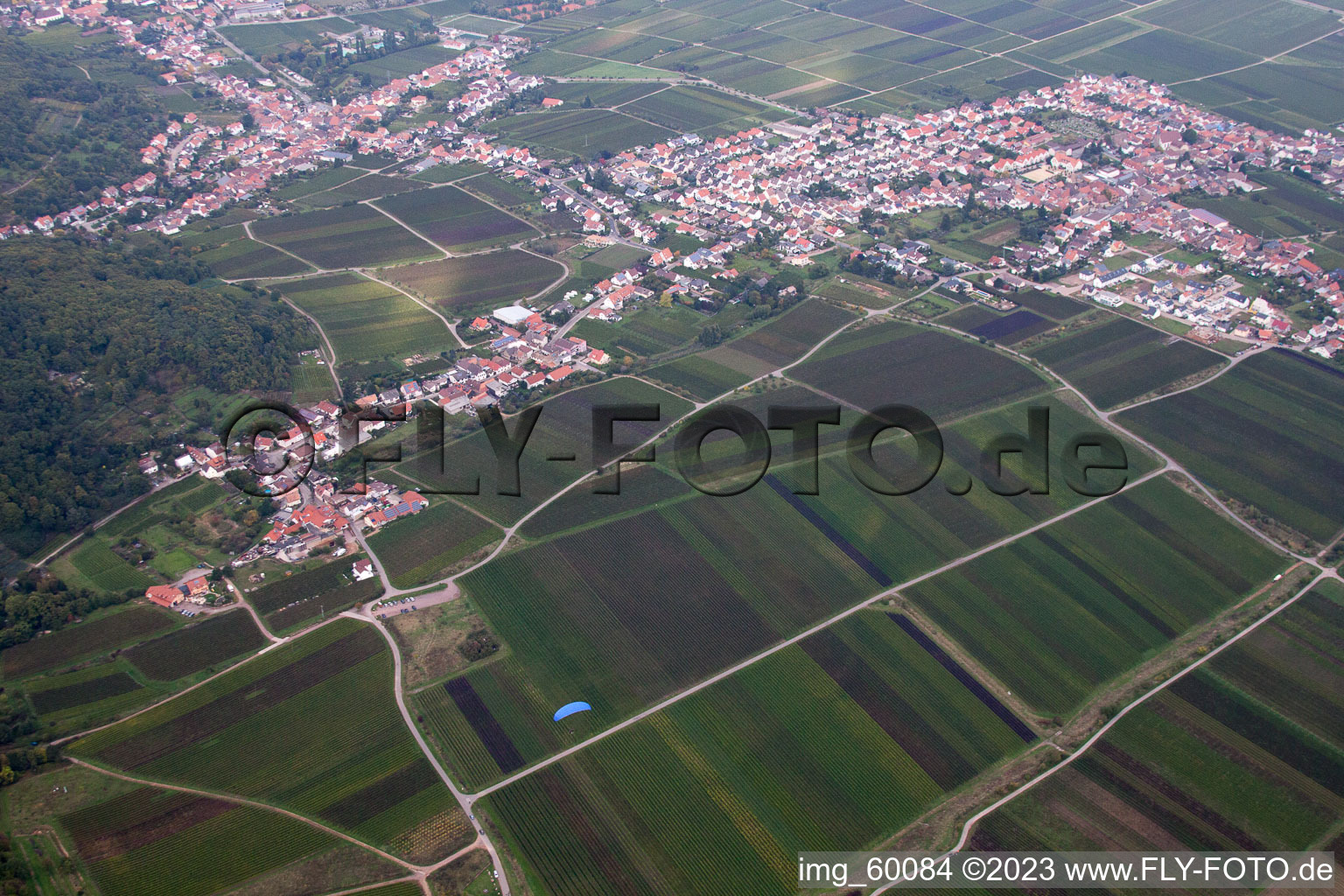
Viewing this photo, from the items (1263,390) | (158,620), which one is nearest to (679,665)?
(158,620)

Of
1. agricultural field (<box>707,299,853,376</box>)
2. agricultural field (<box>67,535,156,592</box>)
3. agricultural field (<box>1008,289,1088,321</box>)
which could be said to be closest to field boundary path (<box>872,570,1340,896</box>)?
agricultural field (<box>1008,289,1088,321</box>)

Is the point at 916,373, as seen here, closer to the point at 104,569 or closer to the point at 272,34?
the point at 104,569

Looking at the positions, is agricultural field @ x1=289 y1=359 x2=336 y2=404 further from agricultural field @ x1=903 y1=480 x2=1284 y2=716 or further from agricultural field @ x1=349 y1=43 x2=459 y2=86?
agricultural field @ x1=349 y1=43 x2=459 y2=86

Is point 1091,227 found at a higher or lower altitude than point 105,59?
lower

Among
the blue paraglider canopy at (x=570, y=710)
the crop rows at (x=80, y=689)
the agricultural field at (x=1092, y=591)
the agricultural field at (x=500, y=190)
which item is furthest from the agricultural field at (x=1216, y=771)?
the agricultural field at (x=500, y=190)

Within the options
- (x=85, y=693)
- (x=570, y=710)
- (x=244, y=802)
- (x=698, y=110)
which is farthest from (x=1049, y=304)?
(x=85, y=693)

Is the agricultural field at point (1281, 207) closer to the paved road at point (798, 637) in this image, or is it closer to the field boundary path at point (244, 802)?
the paved road at point (798, 637)

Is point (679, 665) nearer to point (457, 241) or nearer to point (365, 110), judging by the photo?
point (457, 241)
